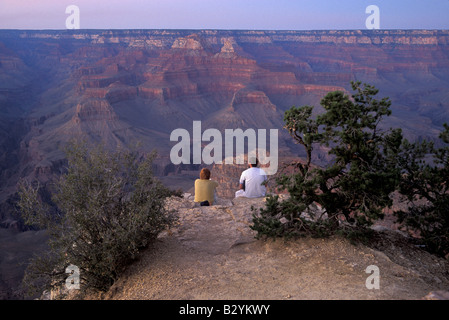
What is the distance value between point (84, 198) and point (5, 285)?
18603 mm

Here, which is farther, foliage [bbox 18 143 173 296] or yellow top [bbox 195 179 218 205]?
yellow top [bbox 195 179 218 205]

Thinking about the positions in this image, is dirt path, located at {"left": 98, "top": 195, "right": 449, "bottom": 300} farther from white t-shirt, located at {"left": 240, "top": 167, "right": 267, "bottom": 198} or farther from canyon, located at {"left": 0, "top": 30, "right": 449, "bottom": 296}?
canyon, located at {"left": 0, "top": 30, "right": 449, "bottom": 296}

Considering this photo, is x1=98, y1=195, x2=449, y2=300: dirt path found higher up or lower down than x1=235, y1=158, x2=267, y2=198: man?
lower down

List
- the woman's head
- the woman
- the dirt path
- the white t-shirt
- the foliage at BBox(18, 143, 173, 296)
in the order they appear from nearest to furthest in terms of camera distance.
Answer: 1. the dirt path
2. the foliage at BBox(18, 143, 173, 296)
3. the woman's head
4. the woman
5. the white t-shirt

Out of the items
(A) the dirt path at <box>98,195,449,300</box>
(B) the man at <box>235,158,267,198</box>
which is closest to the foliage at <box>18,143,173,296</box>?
(A) the dirt path at <box>98,195,449,300</box>

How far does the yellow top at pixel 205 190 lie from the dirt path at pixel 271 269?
6.32ft

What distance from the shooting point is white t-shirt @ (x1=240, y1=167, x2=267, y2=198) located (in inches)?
388

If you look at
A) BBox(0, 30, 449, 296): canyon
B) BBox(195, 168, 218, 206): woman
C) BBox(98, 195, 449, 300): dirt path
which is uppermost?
BBox(0, 30, 449, 296): canyon

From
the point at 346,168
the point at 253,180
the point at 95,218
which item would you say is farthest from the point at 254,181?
the point at 95,218

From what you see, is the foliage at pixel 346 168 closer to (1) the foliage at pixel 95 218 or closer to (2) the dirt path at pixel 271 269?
(2) the dirt path at pixel 271 269

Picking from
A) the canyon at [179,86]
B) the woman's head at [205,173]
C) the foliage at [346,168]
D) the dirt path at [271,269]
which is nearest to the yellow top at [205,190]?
the woman's head at [205,173]

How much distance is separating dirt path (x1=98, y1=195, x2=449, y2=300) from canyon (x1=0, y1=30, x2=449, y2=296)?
9050mm

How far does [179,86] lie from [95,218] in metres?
80.1

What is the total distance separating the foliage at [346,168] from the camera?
6469 mm
